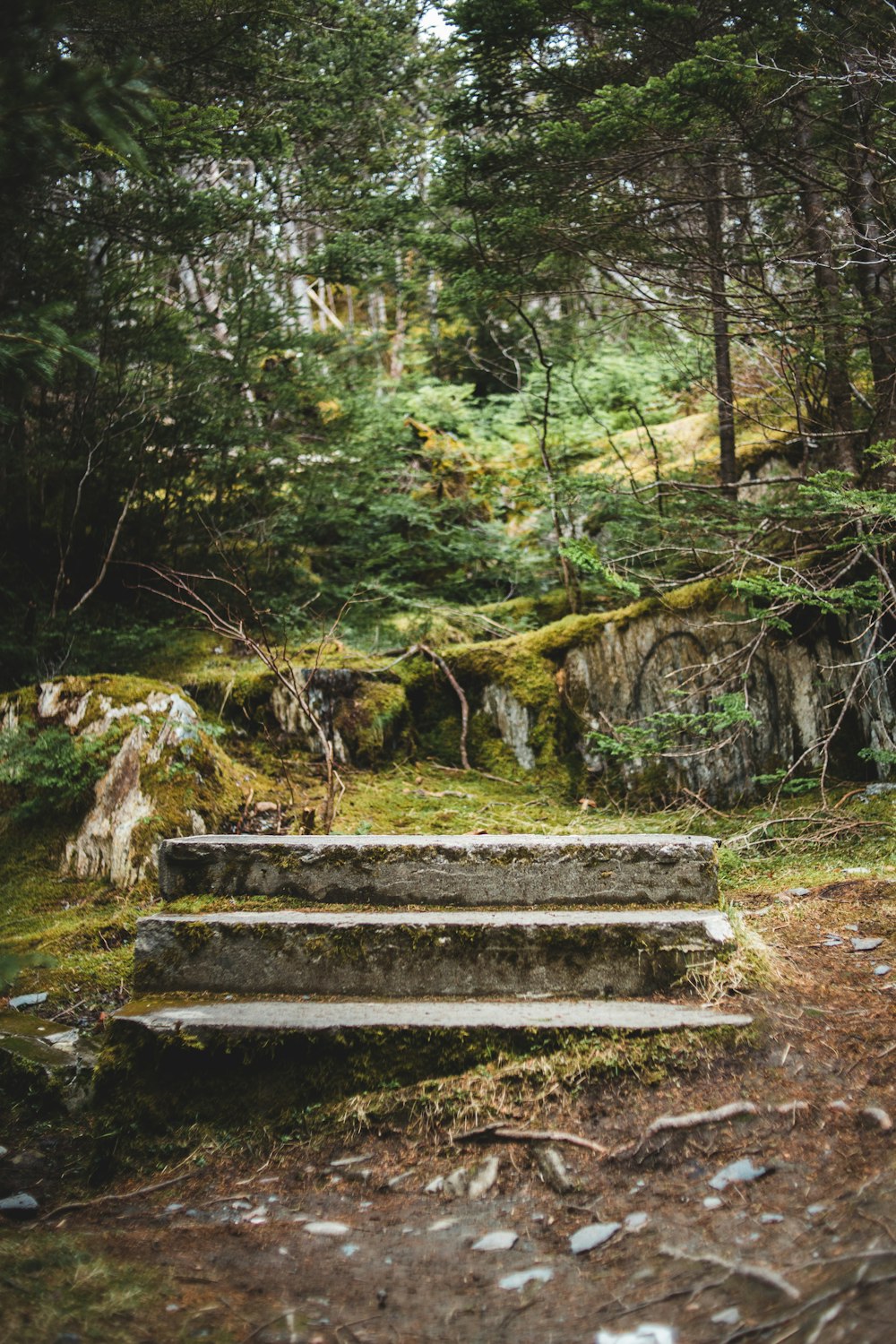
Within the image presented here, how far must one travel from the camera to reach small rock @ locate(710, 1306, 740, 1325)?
144cm

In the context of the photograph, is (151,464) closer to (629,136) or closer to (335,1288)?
(629,136)

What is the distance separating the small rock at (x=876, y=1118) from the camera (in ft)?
6.53

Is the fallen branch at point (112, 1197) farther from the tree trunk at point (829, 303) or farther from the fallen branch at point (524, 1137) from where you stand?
the tree trunk at point (829, 303)

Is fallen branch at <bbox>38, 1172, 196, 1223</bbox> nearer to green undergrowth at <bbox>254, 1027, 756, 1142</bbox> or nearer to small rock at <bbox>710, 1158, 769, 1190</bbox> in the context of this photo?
green undergrowth at <bbox>254, 1027, 756, 1142</bbox>

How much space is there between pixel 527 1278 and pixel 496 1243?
15cm

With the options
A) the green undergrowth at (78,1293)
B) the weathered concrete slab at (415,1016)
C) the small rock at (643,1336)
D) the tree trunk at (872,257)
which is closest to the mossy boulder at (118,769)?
the weathered concrete slab at (415,1016)

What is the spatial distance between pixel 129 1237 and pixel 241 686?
14.6ft

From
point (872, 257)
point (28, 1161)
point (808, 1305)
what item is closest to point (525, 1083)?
point (808, 1305)

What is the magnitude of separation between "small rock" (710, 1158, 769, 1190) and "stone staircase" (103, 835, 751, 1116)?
43 cm

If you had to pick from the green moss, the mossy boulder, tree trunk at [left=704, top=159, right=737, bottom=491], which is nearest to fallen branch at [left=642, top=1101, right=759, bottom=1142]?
the mossy boulder

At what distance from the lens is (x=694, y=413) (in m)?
10.9

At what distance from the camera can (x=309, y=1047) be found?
2467 mm

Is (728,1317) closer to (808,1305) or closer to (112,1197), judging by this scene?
(808,1305)

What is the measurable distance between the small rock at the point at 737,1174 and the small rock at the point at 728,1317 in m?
0.47
